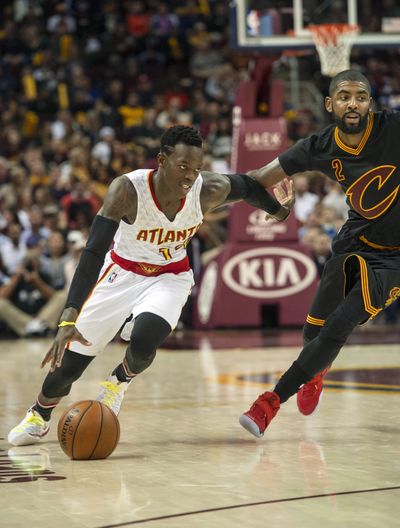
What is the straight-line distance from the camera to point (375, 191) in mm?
6172

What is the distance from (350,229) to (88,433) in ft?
6.97

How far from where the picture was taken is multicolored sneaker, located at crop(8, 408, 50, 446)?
5.88m

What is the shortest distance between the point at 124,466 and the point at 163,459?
25 cm

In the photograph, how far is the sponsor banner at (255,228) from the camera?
14.0 meters

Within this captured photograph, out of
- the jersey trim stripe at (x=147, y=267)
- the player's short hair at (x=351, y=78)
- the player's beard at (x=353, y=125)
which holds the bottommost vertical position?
the jersey trim stripe at (x=147, y=267)

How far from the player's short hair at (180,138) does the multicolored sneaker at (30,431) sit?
167cm

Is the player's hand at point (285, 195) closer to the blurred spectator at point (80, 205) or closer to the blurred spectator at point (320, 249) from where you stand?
the blurred spectator at point (320, 249)

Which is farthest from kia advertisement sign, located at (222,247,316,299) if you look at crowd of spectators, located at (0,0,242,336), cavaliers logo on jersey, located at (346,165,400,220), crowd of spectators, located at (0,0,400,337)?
cavaliers logo on jersey, located at (346,165,400,220)

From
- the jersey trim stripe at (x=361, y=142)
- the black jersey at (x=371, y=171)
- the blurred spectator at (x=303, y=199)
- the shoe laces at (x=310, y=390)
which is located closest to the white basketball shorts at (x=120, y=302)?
the shoe laces at (x=310, y=390)

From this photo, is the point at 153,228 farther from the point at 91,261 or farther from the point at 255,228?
the point at 255,228

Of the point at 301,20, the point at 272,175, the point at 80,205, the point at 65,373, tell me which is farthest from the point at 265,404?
the point at 80,205

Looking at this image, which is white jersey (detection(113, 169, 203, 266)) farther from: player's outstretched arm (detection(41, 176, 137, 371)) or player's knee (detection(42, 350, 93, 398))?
player's knee (detection(42, 350, 93, 398))

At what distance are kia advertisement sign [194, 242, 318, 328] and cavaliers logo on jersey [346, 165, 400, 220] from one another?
25.3ft

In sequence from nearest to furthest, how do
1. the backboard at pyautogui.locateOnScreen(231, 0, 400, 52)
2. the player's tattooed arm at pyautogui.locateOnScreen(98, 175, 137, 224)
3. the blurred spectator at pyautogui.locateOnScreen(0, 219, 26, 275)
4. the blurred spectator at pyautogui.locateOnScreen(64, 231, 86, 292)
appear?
1. the player's tattooed arm at pyautogui.locateOnScreen(98, 175, 137, 224)
2. the backboard at pyautogui.locateOnScreen(231, 0, 400, 52)
3. the blurred spectator at pyautogui.locateOnScreen(64, 231, 86, 292)
4. the blurred spectator at pyautogui.locateOnScreen(0, 219, 26, 275)
